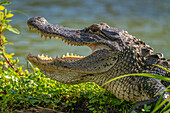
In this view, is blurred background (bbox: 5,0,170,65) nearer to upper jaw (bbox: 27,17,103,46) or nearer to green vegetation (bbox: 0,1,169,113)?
green vegetation (bbox: 0,1,169,113)

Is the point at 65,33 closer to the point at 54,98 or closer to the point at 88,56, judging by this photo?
the point at 88,56

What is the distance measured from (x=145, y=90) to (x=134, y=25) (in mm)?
8520

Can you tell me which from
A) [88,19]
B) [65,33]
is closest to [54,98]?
[65,33]

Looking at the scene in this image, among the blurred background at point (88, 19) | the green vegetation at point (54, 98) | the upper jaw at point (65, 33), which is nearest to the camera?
the green vegetation at point (54, 98)

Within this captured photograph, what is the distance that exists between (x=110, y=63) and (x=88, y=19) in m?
8.72

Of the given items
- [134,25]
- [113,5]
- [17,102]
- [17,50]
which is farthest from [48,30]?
[113,5]

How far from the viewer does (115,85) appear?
364 cm

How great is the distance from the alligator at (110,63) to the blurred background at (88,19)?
386 cm

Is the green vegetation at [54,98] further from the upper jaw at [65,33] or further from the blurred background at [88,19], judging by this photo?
the blurred background at [88,19]

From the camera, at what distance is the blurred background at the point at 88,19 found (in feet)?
29.2

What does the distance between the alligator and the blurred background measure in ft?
12.7

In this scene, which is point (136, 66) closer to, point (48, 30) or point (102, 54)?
point (102, 54)

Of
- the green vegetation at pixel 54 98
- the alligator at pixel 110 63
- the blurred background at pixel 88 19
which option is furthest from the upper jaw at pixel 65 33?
the blurred background at pixel 88 19

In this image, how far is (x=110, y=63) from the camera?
367 cm
